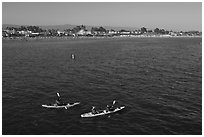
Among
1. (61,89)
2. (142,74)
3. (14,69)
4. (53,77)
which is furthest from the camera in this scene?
(14,69)

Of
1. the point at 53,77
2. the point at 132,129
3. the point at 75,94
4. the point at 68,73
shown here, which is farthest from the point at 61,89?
the point at 132,129

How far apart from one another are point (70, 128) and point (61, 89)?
22611mm

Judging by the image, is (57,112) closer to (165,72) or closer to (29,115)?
(29,115)

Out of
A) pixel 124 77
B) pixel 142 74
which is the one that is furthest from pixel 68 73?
pixel 142 74

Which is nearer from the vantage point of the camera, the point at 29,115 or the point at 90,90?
the point at 29,115

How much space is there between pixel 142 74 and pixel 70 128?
45140mm

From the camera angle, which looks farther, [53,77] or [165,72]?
[165,72]

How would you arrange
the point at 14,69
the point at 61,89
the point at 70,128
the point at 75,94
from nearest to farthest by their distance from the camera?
the point at 70,128
the point at 75,94
the point at 61,89
the point at 14,69

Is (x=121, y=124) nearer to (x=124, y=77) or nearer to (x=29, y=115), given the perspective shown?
(x=29, y=115)

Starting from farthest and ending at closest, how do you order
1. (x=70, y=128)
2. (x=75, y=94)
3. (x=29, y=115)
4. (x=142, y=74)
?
(x=142, y=74) < (x=75, y=94) < (x=29, y=115) < (x=70, y=128)

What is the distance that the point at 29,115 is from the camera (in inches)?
1869

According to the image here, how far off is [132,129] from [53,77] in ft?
135

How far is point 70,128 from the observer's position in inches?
1661

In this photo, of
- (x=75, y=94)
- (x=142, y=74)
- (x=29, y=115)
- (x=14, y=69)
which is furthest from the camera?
(x=14, y=69)
